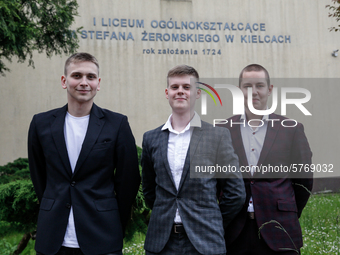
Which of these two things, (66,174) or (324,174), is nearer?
(66,174)

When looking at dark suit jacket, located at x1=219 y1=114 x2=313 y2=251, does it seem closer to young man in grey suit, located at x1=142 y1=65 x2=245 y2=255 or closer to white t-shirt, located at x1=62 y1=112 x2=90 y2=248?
young man in grey suit, located at x1=142 y1=65 x2=245 y2=255

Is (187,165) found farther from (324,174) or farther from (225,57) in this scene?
(324,174)

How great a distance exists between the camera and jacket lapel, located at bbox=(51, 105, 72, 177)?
2547mm

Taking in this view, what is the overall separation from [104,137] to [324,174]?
37.9 feet

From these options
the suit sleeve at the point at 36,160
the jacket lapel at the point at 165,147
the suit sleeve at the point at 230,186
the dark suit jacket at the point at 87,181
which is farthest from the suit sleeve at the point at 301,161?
the suit sleeve at the point at 36,160

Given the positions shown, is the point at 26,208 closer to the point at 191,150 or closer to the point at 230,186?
the point at 191,150

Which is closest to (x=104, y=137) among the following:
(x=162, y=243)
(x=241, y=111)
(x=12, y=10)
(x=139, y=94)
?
(x=162, y=243)

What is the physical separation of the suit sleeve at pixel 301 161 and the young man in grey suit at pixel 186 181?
0.52m

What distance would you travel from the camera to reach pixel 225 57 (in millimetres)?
12312

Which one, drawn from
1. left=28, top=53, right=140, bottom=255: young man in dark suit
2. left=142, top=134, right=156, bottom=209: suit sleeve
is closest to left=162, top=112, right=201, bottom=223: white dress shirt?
left=142, top=134, right=156, bottom=209: suit sleeve

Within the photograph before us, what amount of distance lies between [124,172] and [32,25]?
184 inches

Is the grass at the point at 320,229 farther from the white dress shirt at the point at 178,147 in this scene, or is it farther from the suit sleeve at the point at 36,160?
the suit sleeve at the point at 36,160

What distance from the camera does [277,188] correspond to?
Result: 2697 mm

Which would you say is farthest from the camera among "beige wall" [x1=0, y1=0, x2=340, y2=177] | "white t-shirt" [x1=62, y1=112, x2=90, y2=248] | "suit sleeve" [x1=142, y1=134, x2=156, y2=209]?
"beige wall" [x1=0, y1=0, x2=340, y2=177]
